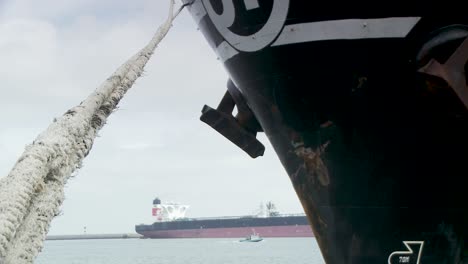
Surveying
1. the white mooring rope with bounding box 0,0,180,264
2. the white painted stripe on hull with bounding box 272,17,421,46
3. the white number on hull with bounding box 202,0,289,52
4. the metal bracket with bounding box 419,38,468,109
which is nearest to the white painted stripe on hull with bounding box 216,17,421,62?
the white painted stripe on hull with bounding box 272,17,421,46

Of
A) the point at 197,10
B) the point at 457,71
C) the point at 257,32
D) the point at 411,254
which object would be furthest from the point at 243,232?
the point at 457,71

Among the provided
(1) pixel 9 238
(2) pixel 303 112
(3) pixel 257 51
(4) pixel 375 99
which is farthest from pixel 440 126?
(1) pixel 9 238

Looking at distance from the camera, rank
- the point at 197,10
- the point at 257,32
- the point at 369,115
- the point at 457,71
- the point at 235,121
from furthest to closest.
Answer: the point at 235,121
the point at 197,10
the point at 257,32
the point at 369,115
the point at 457,71

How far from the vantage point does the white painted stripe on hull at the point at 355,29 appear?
476cm

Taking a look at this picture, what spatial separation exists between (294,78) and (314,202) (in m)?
1.16

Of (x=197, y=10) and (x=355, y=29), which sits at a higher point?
(x=197, y=10)

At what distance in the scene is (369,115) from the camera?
512 cm

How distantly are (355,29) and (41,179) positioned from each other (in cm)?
369

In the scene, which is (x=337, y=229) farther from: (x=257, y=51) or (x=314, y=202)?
(x=257, y=51)

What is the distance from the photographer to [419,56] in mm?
4703

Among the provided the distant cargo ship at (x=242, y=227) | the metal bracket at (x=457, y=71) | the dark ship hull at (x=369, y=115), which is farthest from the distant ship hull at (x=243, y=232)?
the metal bracket at (x=457, y=71)

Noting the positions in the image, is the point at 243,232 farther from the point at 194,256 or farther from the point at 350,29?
the point at 350,29

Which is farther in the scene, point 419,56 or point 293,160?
point 293,160

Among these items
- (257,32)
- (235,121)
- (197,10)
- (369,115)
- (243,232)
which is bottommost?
(369,115)
